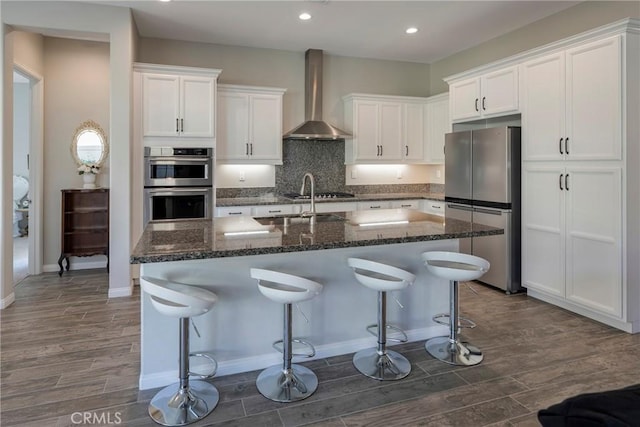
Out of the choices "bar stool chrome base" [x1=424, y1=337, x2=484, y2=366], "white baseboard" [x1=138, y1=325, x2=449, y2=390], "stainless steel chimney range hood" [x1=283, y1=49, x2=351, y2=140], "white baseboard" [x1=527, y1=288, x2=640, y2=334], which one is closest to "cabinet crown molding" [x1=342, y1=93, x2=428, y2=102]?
"stainless steel chimney range hood" [x1=283, y1=49, x2=351, y2=140]

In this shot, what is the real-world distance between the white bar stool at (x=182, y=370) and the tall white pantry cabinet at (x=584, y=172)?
316 centimetres

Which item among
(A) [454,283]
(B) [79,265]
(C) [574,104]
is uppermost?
(C) [574,104]

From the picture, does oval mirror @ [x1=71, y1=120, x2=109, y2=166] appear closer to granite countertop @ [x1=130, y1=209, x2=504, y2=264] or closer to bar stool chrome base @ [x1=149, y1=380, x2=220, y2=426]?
granite countertop @ [x1=130, y1=209, x2=504, y2=264]

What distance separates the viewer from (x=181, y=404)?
219 centimetres

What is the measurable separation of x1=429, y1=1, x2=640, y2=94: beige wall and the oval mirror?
4841mm

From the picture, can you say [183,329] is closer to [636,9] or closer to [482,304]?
[482,304]

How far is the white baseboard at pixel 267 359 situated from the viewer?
2426 mm

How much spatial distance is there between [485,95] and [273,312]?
338 cm

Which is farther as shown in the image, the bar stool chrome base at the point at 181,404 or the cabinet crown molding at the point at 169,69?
the cabinet crown molding at the point at 169,69

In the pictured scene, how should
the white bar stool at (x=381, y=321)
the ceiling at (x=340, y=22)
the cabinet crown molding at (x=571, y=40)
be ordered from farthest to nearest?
the ceiling at (x=340, y=22) → the cabinet crown molding at (x=571, y=40) → the white bar stool at (x=381, y=321)

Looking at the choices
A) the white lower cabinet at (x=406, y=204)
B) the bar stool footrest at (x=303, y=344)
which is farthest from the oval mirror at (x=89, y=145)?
the bar stool footrest at (x=303, y=344)

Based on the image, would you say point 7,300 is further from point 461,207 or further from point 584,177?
point 584,177

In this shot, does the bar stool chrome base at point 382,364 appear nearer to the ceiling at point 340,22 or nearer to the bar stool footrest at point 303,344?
the bar stool footrest at point 303,344

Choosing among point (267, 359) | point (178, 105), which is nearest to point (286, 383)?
point (267, 359)
